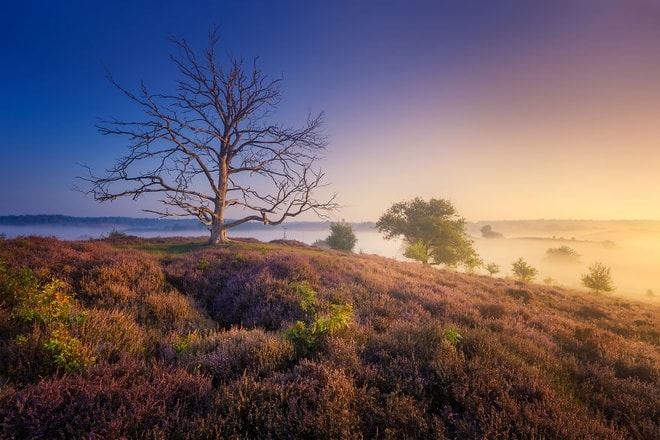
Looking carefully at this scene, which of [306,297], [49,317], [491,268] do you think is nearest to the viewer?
[49,317]

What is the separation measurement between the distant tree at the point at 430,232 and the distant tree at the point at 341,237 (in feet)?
16.0

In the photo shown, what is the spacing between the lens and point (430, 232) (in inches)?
1515

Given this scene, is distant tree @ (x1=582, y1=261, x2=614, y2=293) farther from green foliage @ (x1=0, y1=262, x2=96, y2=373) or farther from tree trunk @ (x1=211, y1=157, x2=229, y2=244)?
green foliage @ (x1=0, y1=262, x2=96, y2=373)

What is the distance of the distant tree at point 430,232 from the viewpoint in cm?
3781

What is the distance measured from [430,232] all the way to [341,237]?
45.6ft

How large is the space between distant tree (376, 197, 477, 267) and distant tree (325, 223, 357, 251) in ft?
16.0

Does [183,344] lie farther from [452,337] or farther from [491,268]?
[491,268]

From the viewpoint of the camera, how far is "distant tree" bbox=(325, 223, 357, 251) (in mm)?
44094

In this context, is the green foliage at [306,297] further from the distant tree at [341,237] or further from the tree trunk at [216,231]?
the distant tree at [341,237]

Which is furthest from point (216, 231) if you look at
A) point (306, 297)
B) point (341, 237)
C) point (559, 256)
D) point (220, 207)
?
point (559, 256)

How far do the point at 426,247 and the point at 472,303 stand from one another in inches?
1237

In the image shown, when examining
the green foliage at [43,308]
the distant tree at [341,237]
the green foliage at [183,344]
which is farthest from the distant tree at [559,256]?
the green foliage at [43,308]

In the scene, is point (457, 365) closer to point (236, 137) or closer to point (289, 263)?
point (289, 263)

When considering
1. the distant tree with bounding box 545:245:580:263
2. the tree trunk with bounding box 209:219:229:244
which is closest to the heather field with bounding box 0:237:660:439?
the tree trunk with bounding box 209:219:229:244
